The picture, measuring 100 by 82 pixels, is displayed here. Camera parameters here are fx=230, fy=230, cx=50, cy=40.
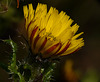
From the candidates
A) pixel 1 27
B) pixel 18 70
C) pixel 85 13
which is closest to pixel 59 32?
pixel 18 70

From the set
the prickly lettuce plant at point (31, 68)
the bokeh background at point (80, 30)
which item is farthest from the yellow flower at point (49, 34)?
the bokeh background at point (80, 30)

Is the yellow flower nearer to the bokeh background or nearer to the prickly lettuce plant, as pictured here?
the prickly lettuce plant

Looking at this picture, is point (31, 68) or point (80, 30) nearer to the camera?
point (31, 68)

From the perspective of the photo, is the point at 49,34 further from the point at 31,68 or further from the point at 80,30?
the point at 80,30

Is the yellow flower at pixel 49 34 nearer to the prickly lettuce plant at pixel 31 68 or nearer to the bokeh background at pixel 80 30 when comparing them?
the prickly lettuce plant at pixel 31 68

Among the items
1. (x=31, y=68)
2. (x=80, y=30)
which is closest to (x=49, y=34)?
(x=31, y=68)

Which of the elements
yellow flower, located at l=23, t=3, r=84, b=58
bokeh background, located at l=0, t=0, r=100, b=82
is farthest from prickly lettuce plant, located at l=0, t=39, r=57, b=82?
bokeh background, located at l=0, t=0, r=100, b=82

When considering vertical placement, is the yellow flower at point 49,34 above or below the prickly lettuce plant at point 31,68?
above

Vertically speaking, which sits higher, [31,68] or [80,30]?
[80,30]

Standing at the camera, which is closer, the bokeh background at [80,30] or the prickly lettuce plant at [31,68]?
the prickly lettuce plant at [31,68]

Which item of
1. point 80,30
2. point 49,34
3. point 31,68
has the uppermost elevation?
point 49,34
